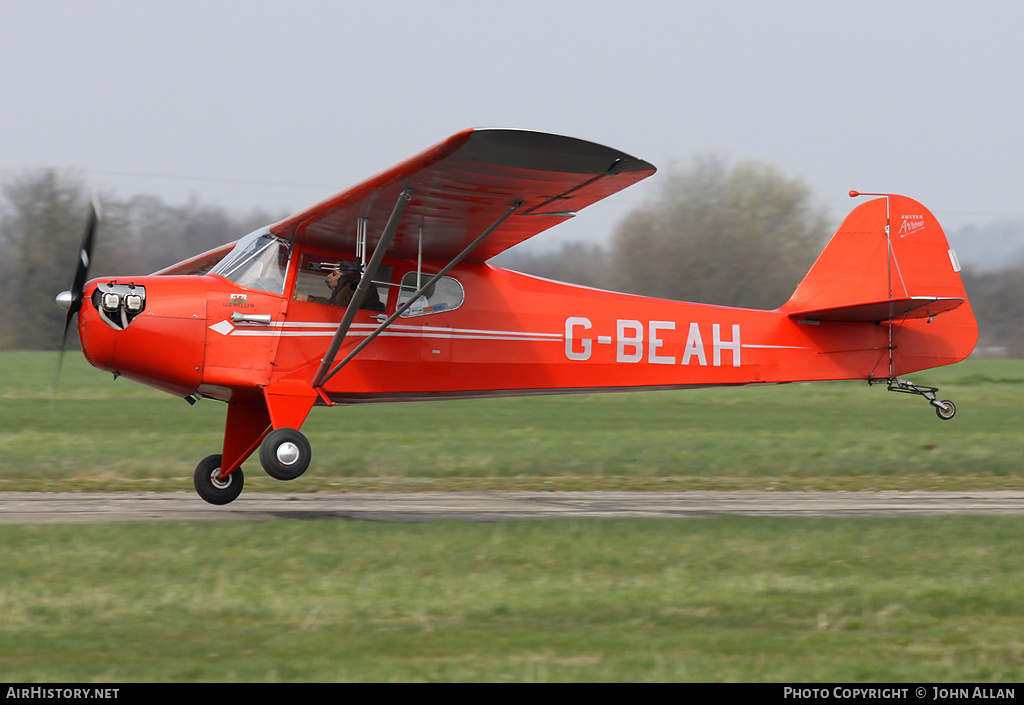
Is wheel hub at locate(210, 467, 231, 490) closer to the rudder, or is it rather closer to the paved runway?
the paved runway

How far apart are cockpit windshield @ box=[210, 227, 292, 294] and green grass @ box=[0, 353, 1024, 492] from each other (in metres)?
3.64

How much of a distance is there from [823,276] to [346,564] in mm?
7690

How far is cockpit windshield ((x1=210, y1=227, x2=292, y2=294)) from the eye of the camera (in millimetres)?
10061

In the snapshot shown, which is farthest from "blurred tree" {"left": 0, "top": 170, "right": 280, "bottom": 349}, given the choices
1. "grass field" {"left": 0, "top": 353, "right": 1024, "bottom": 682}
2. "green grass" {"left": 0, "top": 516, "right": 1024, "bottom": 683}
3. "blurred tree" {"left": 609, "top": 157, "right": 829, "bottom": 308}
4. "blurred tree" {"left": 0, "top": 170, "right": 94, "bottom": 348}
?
"green grass" {"left": 0, "top": 516, "right": 1024, "bottom": 683}

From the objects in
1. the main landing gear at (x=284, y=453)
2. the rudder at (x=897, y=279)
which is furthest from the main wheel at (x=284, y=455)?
the rudder at (x=897, y=279)

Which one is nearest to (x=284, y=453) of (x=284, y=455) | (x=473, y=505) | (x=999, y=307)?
(x=284, y=455)

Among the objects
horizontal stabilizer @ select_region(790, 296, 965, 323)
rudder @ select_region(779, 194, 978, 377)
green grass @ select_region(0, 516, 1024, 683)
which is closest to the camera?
green grass @ select_region(0, 516, 1024, 683)

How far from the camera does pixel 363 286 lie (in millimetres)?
9555

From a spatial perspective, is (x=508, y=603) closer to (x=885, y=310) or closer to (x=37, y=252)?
(x=885, y=310)

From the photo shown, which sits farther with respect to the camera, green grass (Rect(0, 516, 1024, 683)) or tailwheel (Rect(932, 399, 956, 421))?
tailwheel (Rect(932, 399, 956, 421))

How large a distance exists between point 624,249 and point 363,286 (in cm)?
2673

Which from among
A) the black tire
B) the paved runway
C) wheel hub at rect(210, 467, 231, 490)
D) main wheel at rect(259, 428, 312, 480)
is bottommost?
the paved runway

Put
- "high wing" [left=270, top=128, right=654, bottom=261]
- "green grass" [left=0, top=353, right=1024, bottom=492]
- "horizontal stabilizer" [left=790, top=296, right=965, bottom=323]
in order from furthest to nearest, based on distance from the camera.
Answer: "green grass" [left=0, top=353, right=1024, bottom=492] → "horizontal stabilizer" [left=790, top=296, right=965, bottom=323] → "high wing" [left=270, top=128, right=654, bottom=261]

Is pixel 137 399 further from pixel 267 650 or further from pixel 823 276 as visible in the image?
pixel 267 650
